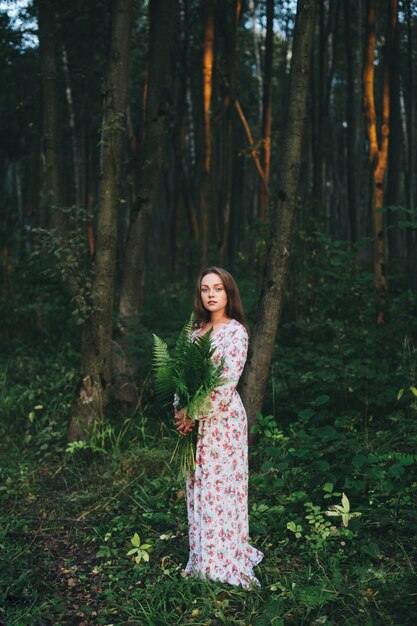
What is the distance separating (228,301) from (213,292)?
0.40ft

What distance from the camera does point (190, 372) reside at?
11.4 ft

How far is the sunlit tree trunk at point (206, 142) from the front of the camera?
8.99 meters

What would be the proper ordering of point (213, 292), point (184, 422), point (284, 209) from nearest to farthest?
1. point (184, 422)
2. point (213, 292)
3. point (284, 209)

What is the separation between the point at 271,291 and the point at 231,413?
1787mm

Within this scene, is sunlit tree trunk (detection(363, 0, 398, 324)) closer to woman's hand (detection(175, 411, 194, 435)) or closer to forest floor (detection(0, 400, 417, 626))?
forest floor (detection(0, 400, 417, 626))

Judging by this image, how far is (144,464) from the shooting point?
210 inches

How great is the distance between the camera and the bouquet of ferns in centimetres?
344

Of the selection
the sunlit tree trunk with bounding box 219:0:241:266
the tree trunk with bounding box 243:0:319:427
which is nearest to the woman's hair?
the tree trunk with bounding box 243:0:319:427

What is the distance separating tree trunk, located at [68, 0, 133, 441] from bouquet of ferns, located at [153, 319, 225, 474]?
235 cm

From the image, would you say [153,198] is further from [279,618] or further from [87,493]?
[279,618]

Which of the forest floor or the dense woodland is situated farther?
the dense woodland

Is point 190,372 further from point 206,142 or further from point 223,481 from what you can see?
point 206,142

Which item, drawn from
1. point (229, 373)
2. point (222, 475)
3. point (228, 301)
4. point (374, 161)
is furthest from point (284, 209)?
point (374, 161)

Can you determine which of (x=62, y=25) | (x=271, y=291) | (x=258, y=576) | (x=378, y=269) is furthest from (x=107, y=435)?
(x=62, y=25)
